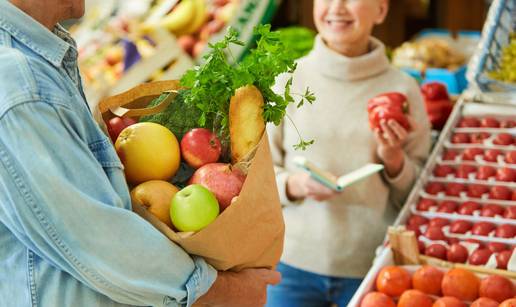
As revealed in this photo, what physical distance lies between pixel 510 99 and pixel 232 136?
168cm

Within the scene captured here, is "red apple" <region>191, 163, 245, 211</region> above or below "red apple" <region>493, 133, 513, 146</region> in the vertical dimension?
above

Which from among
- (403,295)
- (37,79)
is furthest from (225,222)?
(403,295)

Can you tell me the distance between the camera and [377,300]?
1.93m

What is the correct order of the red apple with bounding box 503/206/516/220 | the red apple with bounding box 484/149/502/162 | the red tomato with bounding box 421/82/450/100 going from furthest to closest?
the red tomato with bounding box 421/82/450/100
the red apple with bounding box 484/149/502/162
the red apple with bounding box 503/206/516/220

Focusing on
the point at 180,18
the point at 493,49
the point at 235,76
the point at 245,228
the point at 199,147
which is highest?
the point at 235,76

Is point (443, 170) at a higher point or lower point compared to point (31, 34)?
lower

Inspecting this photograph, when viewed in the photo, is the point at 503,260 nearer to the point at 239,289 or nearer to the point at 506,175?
the point at 506,175

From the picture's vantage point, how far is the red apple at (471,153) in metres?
2.67

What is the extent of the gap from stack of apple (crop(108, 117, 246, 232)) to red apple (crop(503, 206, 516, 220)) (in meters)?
1.11

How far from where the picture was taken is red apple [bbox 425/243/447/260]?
2195 mm

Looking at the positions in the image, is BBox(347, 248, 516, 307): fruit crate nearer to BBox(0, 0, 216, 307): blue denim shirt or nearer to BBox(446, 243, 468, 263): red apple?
BBox(446, 243, 468, 263): red apple

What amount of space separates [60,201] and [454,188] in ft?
5.30

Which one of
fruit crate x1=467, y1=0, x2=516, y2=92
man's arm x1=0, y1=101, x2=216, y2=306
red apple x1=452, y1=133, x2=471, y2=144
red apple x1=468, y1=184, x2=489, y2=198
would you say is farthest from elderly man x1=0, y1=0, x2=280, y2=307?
fruit crate x1=467, y1=0, x2=516, y2=92

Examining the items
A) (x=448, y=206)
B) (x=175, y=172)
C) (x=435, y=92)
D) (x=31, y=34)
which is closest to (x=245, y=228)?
(x=175, y=172)
